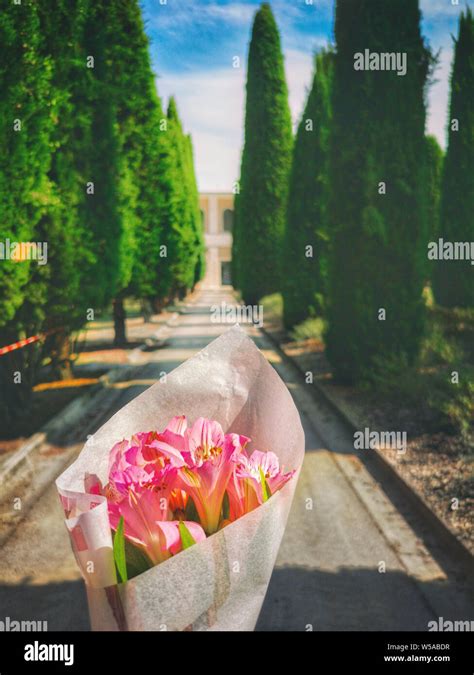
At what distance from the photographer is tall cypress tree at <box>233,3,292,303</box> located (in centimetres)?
2311

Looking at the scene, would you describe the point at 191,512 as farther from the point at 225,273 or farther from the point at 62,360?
the point at 225,273

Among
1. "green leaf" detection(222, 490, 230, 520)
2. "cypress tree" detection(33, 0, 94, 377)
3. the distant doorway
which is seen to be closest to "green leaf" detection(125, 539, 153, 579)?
"green leaf" detection(222, 490, 230, 520)

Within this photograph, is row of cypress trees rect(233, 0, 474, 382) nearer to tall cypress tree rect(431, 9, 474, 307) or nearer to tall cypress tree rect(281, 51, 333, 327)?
tall cypress tree rect(281, 51, 333, 327)

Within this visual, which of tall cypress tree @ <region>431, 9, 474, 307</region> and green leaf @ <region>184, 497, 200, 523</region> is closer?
green leaf @ <region>184, 497, 200, 523</region>

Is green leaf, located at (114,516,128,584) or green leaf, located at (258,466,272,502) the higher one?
green leaf, located at (258,466,272,502)

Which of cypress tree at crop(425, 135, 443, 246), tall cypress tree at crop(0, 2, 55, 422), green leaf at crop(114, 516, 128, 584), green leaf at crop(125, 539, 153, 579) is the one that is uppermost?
cypress tree at crop(425, 135, 443, 246)

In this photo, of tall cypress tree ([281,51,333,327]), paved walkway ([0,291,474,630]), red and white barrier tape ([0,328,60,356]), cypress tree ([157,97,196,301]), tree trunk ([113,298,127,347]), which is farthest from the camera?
cypress tree ([157,97,196,301])

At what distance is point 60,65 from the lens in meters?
8.70

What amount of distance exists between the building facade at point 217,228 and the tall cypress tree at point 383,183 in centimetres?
5215

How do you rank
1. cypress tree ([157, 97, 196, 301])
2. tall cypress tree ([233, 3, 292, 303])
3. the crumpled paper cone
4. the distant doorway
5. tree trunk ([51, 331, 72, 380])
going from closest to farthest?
the crumpled paper cone
tree trunk ([51, 331, 72, 380])
cypress tree ([157, 97, 196, 301])
tall cypress tree ([233, 3, 292, 303])
the distant doorway

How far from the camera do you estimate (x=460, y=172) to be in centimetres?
1803

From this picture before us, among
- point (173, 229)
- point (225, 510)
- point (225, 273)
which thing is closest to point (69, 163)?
point (225, 510)

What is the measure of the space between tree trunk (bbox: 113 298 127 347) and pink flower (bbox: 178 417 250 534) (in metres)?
15.1
